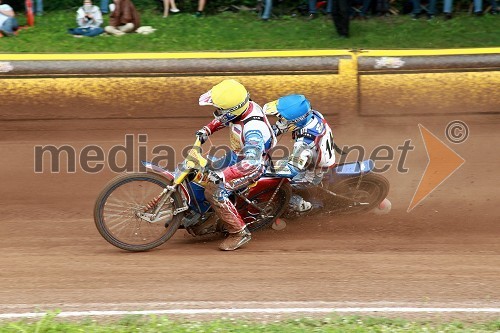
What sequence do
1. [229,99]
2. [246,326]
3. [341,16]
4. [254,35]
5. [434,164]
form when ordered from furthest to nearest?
[254,35]
[341,16]
[434,164]
[229,99]
[246,326]

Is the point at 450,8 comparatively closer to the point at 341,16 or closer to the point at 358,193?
the point at 341,16

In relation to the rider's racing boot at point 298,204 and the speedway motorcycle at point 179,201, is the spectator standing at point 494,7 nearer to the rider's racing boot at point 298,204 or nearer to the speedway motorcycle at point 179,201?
the speedway motorcycle at point 179,201

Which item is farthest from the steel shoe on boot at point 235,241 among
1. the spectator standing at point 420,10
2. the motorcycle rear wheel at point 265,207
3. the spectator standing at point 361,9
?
the spectator standing at point 420,10

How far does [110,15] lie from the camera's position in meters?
13.9

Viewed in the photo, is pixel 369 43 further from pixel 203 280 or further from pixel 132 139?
pixel 203 280

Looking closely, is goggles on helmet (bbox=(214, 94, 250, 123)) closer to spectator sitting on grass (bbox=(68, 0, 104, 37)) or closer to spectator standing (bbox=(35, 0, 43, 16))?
spectator sitting on grass (bbox=(68, 0, 104, 37))

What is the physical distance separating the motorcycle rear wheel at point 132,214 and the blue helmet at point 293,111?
1387mm

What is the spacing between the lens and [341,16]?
13453 mm

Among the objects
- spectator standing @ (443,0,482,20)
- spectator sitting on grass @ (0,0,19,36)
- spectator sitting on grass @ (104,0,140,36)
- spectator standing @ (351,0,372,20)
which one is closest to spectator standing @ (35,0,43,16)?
spectator sitting on grass @ (0,0,19,36)

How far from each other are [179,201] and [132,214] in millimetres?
496

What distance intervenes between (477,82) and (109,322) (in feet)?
22.8

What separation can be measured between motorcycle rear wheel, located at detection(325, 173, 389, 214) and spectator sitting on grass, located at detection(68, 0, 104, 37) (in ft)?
19.5

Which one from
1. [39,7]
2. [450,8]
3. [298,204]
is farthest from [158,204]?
[450,8]

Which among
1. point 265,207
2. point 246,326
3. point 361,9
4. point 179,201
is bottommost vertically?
point 265,207
